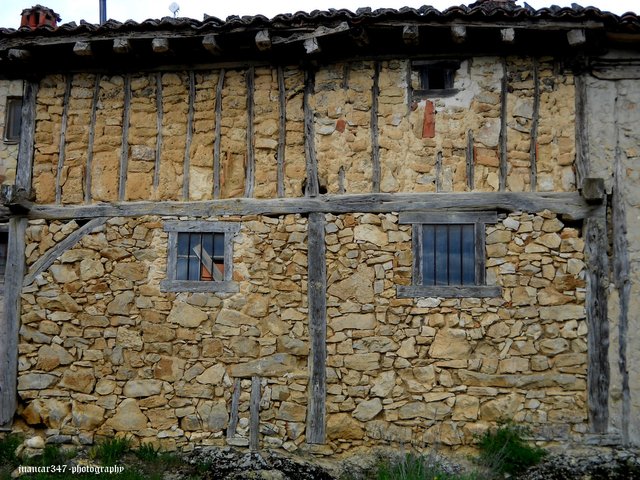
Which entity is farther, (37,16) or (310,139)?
(37,16)

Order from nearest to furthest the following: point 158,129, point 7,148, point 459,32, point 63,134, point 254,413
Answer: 1. point 459,32
2. point 254,413
3. point 158,129
4. point 63,134
5. point 7,148

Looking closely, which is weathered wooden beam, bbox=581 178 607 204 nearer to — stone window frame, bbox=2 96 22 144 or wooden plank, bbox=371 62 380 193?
wooden plank, bbox=371 62 380 193

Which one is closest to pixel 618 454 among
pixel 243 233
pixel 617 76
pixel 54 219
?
pixel 617 76

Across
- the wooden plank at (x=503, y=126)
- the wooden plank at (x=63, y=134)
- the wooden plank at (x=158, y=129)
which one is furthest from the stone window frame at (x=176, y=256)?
the wooden plank at (x=503, y=126)

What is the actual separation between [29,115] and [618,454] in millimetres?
8786

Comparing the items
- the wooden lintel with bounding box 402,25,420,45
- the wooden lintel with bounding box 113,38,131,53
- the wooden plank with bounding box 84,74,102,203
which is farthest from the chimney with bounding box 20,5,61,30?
the wooden lintel with bounding box 402,25,420,45

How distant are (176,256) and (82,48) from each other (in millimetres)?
2988

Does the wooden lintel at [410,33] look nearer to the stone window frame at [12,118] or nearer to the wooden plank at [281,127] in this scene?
the wooden plank at [281,127]

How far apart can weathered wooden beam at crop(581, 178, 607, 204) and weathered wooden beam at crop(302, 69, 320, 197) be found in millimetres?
3340

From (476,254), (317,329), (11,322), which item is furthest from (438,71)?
(11,322)

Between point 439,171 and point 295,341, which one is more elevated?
point 439,171

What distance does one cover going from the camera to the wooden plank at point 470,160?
29.2ft

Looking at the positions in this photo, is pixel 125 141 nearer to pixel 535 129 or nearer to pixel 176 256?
pixel 176 256

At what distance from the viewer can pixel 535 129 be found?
8.91 metres
